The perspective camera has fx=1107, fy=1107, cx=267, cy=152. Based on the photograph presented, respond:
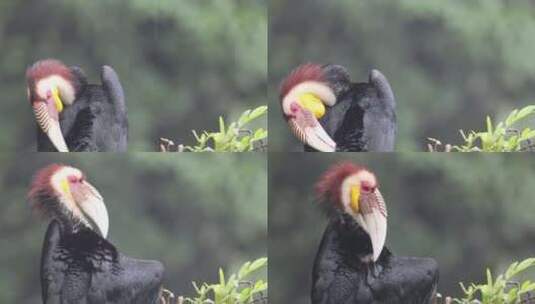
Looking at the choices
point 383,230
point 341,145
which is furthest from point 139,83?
point 383,230

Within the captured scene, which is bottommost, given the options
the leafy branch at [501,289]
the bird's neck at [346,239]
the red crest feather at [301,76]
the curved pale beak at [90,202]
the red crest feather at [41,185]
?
the leafy branch at [501,289]

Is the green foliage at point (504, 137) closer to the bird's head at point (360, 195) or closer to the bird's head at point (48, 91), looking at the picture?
the bird's head at point (360, 195)

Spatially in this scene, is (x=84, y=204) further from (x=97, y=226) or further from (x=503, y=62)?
(x=503, y=62)

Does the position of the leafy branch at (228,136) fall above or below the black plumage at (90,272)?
above

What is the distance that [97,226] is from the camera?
3.79 meters

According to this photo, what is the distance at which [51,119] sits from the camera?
378 centimetres

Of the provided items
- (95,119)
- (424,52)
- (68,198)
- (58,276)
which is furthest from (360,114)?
(58,276)

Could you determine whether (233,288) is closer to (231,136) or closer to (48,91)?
(231,136)

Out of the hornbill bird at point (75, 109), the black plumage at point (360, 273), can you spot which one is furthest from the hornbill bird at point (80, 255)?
the black plumage at point (360, 273)

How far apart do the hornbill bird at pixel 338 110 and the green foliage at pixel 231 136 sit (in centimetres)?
10

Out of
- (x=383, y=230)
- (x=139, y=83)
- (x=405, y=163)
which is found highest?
(x=139, y=83)

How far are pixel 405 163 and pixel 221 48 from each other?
0.75m

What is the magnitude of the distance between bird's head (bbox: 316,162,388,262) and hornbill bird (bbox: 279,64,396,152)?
8 centimetres

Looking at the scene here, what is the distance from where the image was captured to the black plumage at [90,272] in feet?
12.3
